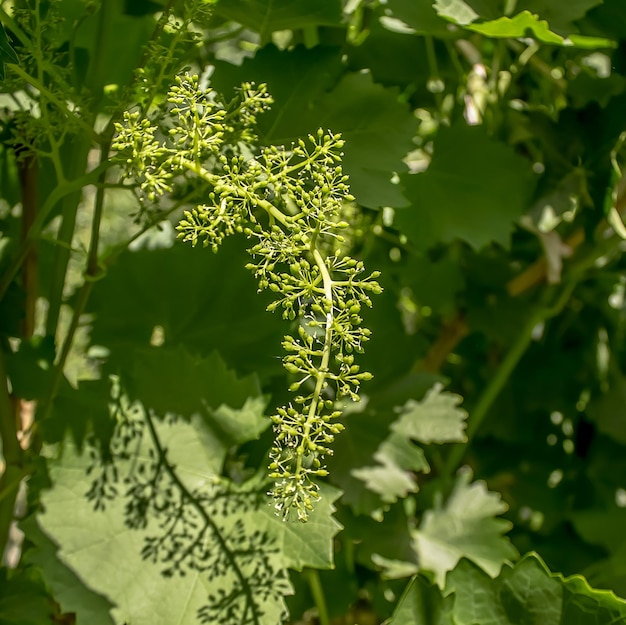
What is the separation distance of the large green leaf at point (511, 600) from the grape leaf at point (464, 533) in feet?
0.65

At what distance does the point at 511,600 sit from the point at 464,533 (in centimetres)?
26

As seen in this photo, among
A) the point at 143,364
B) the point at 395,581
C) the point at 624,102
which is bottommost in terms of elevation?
the point at 395,581

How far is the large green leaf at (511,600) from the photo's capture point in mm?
480

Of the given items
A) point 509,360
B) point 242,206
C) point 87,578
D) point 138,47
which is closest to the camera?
point 242,206

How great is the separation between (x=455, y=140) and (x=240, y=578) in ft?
1.23

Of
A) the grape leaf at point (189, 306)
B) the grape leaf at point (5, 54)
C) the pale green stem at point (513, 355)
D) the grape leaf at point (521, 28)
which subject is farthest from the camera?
the pale green stem at point (513, 355)

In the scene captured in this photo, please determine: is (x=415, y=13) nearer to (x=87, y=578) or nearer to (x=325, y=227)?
(x=325, y=227)

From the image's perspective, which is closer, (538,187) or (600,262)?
(538,187)

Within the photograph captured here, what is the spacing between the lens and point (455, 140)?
69cm

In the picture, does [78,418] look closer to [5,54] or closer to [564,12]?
[5,54]

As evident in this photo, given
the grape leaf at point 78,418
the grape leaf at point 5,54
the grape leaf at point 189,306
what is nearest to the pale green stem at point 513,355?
the grape leaf at point 189,306

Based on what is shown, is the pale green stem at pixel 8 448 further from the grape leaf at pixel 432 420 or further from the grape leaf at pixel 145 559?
the grape leaf at pixel 432 420

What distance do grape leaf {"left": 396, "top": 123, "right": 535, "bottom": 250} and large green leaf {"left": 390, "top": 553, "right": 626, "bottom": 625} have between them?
270 mm

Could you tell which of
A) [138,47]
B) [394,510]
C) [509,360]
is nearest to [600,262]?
[509,360]
